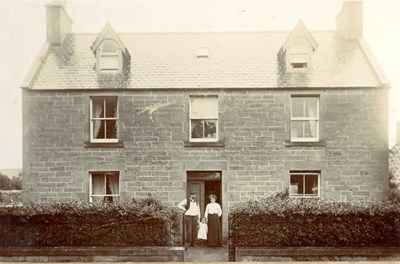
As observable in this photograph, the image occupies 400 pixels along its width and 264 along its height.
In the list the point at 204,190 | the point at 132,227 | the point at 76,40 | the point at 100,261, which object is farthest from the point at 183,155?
the point at 76,40

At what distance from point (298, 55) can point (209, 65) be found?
11.3ft

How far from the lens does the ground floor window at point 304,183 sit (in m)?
16.6

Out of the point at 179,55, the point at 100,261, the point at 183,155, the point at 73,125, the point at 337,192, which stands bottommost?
the point at 100,261

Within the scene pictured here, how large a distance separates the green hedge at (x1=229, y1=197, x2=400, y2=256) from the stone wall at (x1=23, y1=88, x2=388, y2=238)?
2601 millimetres

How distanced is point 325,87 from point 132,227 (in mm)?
8650

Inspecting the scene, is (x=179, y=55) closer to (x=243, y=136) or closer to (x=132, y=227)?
(x=243, y=136)

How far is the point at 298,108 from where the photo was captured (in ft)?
55.3

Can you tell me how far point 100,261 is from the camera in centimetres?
1320

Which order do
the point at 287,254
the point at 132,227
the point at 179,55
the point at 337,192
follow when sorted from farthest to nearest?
1. the point at 179,55
2. the point at 337,192
3. the point at 132,227
4. the point at 287,254

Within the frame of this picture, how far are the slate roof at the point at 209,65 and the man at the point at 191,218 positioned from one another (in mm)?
4355

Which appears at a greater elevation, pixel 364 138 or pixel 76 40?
pixel 76 40

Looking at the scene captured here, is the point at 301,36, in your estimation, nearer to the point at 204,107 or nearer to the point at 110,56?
the point at 204,107

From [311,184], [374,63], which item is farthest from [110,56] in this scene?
[374,63]

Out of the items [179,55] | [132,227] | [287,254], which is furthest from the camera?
Answer: [179,55]
